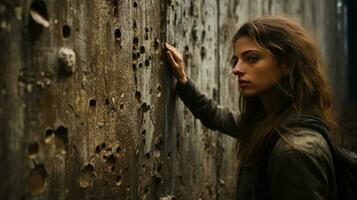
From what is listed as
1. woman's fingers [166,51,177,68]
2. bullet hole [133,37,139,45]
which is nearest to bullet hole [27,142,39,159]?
bullet hole [133,37,139,45]

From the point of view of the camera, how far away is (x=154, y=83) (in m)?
1.92

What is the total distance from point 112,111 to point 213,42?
1.05m

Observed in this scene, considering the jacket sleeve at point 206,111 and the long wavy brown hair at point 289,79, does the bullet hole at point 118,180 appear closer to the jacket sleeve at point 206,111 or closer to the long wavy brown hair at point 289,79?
the long wavy brown hair at point 289,79

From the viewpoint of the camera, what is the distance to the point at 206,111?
87.1 inches

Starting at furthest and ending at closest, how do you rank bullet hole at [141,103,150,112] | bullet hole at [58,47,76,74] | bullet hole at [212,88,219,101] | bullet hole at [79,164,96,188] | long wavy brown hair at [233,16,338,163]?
bullet hole at [212,88,219,101] → bullet hole at [141,103,150,112] → long wavy brown hair at [233,16,338,163] → bullet hole at [79,164,96,188] → bullet hole at [58,47,76,74]

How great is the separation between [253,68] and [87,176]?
27.5 inches

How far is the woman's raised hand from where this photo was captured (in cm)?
200

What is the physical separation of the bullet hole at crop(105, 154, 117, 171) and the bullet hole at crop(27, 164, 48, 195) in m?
0.30

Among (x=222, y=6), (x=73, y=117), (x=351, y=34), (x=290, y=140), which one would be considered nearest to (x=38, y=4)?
(x=73, y=117)

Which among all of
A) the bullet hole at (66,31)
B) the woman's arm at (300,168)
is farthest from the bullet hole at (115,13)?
the woman's arm at (300,168)

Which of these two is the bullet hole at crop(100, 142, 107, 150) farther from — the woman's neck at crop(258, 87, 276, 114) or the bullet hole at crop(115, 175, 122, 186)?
the woman's neck at crop(258, 87, 276, 114)

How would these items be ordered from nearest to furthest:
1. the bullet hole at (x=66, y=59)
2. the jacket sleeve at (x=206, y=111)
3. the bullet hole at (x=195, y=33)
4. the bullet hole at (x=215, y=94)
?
the bullet hole at (x=66, y=59) < the jacket sleeve at (x=206, y=111) < the bullet hole at (x=195, y=33) < the bullet hole at (x=215, y=94)

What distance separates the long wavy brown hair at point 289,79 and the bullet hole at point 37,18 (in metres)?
0.76

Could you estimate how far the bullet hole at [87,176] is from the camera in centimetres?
148
